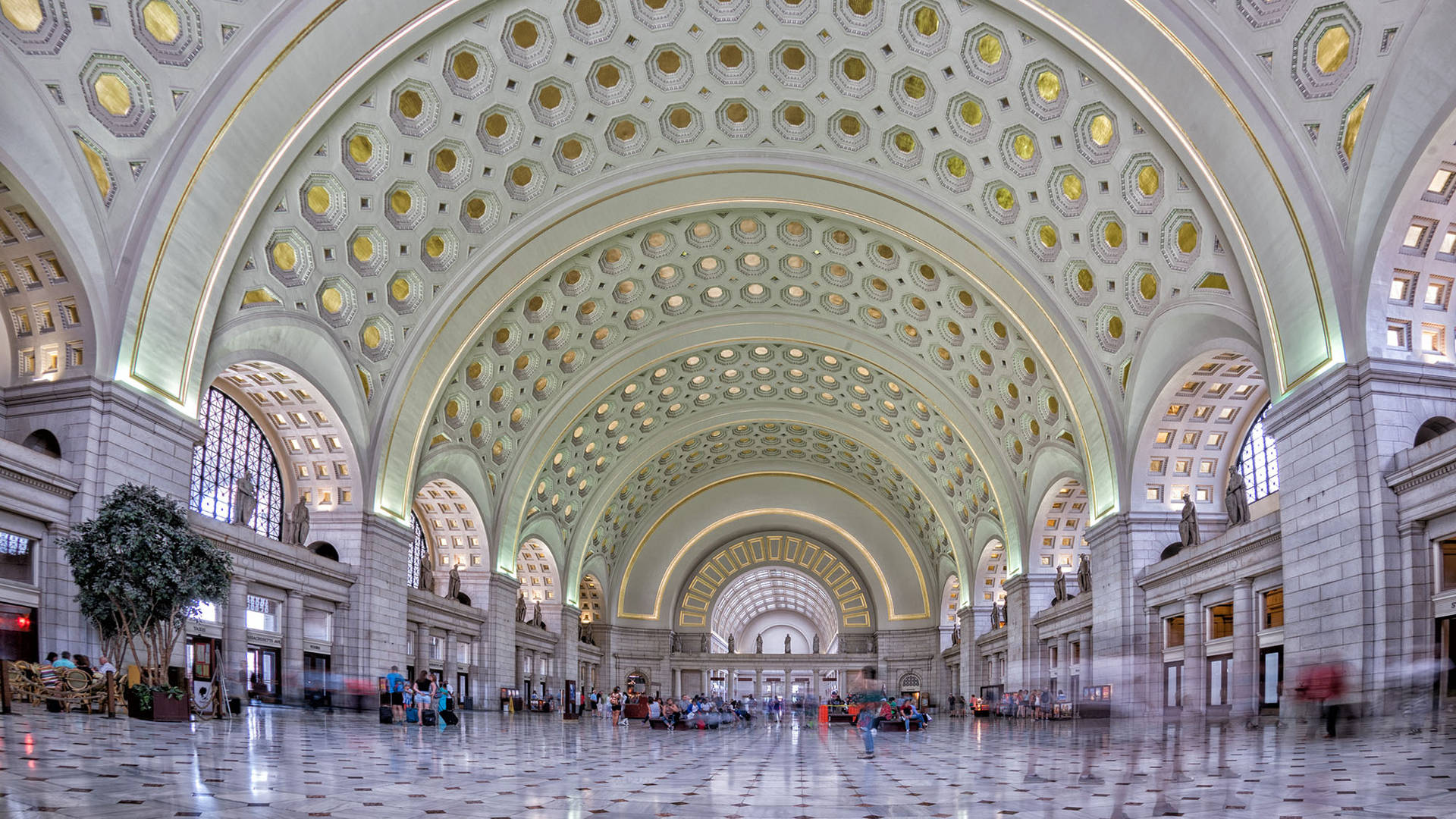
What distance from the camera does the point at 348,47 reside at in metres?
20.2

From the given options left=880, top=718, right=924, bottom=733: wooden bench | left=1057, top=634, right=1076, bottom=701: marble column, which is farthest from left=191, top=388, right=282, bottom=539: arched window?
left=1057, top=634, right=1076, bottom=701: marble column

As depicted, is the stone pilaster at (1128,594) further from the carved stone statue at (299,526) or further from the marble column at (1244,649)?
the carved stone statue at (299,526)

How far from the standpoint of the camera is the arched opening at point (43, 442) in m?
18.9

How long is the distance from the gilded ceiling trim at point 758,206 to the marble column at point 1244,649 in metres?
5.59

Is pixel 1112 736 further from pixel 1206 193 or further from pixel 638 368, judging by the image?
pixel 638 368

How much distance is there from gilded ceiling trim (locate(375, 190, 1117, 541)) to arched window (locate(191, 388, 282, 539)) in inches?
120

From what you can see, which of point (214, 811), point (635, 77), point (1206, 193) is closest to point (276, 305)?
point (635, 77)

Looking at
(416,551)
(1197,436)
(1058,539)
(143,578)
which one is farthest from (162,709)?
(1058,539)

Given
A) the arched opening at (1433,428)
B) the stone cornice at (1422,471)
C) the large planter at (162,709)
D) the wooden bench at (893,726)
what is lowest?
the wooden bench at (893,726)

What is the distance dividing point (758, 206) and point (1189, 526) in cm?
1428

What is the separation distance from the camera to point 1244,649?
22.6 metres

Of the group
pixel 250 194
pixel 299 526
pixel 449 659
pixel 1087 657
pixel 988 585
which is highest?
pixel 250 194

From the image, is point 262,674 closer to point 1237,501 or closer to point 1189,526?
point 1189,526

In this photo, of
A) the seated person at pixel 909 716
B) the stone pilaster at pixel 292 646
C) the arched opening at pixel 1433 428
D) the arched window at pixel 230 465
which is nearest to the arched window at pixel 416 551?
the arched window at pixel 230 465
